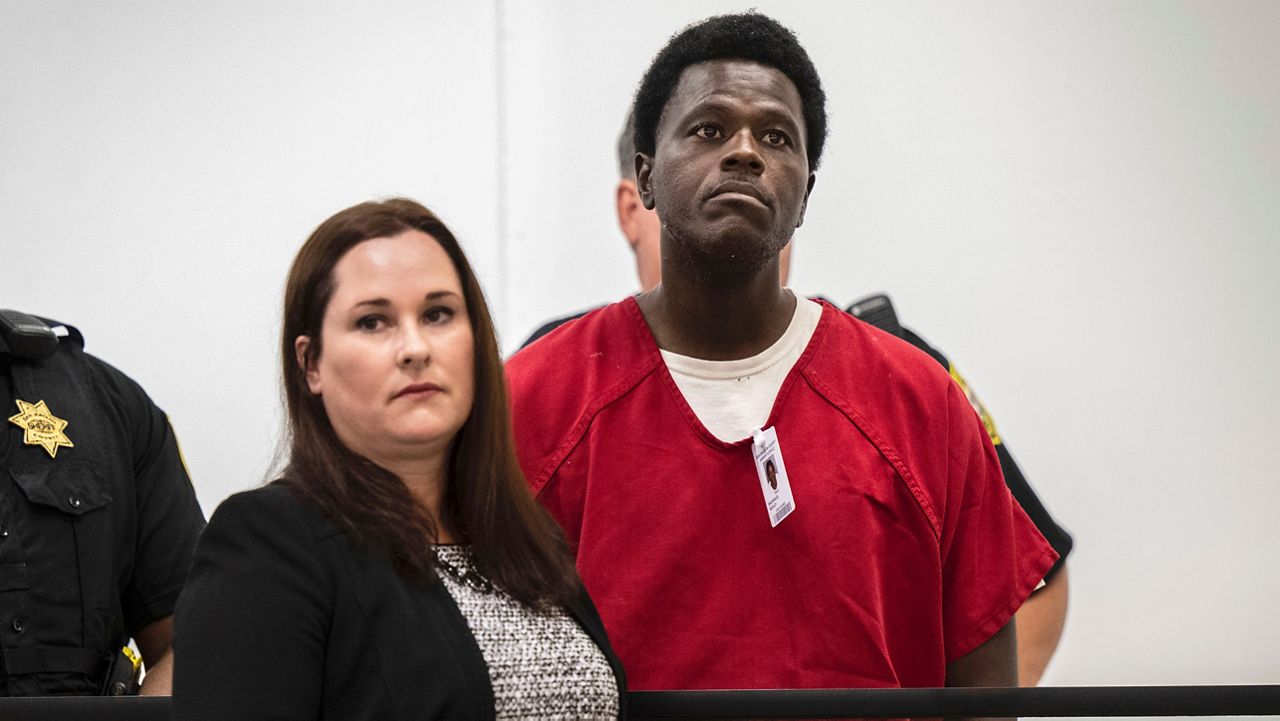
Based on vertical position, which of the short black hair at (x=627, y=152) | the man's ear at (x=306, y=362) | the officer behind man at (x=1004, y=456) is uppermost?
the short black hair at (x=627, y=152)

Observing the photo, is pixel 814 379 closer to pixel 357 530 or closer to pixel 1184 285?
pixel 357 530

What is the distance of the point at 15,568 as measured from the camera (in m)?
1.61

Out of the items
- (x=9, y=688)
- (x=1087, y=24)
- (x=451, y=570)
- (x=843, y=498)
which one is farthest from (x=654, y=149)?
(x=1087, y=24)

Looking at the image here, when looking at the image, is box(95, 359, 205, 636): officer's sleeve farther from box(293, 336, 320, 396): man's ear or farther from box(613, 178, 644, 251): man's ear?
box(613, 178, 644, 251): man's ear

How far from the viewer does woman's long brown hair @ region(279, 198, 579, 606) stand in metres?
1.12

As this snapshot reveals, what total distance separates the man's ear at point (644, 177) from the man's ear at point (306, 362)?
521mm

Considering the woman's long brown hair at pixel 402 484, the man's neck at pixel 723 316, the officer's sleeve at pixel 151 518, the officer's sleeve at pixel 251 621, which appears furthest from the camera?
the officer's sleeve at pixel 151 518

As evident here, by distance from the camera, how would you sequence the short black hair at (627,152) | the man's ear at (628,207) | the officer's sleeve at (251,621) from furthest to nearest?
the man's ear at (628,207) < the short black hair at (627,152) < the officer's sleeve at (251,621)

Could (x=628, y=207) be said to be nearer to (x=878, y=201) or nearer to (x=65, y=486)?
(x=878, y=201)

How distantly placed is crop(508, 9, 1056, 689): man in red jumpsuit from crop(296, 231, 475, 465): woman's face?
0.31 meters

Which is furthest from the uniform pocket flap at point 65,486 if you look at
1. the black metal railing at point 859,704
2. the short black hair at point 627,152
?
the short black hair at point 627,152

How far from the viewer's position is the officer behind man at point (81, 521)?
1.62 m

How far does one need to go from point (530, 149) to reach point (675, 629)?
1.69 meters

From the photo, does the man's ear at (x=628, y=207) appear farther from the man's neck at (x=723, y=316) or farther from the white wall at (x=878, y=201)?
the man's neck at (x=723, y=316)
